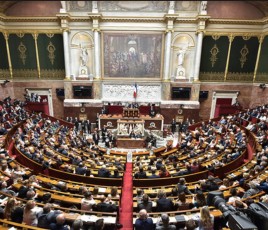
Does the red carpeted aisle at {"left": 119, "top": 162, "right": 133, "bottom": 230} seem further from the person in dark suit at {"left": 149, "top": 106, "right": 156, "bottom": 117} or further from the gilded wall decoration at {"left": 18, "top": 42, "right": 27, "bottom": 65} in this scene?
the gilded wall decoration at {"left": 18, "top": 42, "right": 27, "bottom": 65}

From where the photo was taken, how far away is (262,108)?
16.0 metres

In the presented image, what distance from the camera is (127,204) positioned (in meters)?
5.81

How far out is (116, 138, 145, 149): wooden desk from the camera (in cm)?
1439

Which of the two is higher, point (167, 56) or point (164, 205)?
point (167, 56)

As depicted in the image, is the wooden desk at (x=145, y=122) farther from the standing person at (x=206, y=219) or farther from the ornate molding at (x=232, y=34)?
the standing person at (x=206, y=219)

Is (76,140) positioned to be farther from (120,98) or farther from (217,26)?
(217,26)

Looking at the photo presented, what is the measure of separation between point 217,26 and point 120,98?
10.7 m

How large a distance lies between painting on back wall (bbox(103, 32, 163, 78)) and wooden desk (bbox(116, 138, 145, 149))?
23.9 ft

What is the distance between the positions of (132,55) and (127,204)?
1536 centimetres

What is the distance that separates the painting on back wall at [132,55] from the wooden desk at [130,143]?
728 cm

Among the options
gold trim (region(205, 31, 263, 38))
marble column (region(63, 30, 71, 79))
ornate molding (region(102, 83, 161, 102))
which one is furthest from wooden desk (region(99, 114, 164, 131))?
gold trim (region(205, 31, 263, 38))

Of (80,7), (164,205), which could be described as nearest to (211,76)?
(80,7)

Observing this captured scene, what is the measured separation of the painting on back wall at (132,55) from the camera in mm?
18641

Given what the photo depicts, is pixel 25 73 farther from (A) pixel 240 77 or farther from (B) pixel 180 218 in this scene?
(A) pixel 240 77
